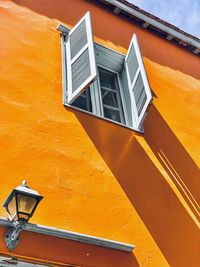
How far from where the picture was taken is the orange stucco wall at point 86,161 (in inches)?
157

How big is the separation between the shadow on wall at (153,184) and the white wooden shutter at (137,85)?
331 millimetres

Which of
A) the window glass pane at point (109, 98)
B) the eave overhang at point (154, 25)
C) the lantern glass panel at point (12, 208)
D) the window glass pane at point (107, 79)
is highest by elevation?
the eave overhang at point (154, 25)

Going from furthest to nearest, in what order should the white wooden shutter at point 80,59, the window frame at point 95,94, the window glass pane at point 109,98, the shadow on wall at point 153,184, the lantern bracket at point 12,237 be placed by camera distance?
the window glass pane at point 109,98 → the window frame at point 95,94 → the white wooden shutter at point 80,59 → the shadow on wall at point 153,184 → the lantern bracket at point 12,237

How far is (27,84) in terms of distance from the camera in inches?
185

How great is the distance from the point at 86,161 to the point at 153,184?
3.28 ft

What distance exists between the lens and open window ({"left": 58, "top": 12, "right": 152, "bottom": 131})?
5020 millimetres

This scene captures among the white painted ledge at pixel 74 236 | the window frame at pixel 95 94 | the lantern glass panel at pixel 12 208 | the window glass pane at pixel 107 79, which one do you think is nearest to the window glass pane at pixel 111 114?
the window frame at pixel 95 94

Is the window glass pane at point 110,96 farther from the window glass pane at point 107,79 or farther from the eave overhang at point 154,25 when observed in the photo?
the eave overhang at point 154,25

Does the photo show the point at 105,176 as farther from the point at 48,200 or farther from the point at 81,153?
the point at 48,200

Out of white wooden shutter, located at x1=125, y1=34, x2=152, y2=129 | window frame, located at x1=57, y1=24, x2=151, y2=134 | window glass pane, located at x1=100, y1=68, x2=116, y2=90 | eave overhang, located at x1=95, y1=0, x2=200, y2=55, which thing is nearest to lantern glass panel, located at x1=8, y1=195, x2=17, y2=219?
window frame, located at x1=57, y1=24, x2=151, y2=134

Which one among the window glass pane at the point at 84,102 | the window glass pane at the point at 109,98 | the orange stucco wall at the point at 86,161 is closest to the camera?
the orange stucco wall at the point at 86,161

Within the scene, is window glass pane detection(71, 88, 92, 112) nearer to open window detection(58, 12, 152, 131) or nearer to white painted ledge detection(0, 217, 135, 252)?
open window detection(58, 12, 152, 131)

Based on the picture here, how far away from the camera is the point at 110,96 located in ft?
19.4

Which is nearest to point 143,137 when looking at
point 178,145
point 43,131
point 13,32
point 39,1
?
point 178,145
